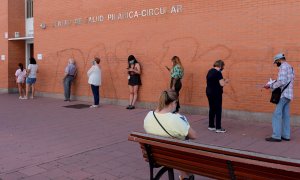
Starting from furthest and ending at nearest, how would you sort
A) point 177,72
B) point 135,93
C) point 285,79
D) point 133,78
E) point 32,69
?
1. point 32,69
2. point 135,93
3. point 133,78
4. point 177,72
5. point 285,79

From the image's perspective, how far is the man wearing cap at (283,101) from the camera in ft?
24.3

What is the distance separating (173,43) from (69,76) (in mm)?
4876

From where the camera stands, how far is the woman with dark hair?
11914 millimetres

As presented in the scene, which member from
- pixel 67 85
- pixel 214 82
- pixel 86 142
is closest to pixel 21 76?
pixel 67 85

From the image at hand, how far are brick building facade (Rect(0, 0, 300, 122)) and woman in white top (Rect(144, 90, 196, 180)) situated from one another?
5.43 meters

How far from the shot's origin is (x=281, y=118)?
7539 mm

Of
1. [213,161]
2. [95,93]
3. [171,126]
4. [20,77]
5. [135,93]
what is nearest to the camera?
[213,161]

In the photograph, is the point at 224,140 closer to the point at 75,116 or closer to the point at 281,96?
the point at 281,96

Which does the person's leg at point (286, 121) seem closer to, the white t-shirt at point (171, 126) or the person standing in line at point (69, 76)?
the white t-shirt at point (171, 126)

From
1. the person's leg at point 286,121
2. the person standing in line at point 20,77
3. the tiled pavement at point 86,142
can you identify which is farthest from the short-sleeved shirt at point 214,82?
the person standing in line at point 20,77

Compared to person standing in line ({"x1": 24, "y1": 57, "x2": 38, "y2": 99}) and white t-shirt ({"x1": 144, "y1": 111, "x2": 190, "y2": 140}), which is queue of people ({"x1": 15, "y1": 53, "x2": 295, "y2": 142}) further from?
person standing in line ({"x1": 24, "y1": 57, "x2": 38, "y2": 99})

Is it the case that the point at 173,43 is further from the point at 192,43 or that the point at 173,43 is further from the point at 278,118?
the point at 278,118

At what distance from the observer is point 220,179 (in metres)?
3.89

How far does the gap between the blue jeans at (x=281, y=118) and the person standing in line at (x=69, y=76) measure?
8639mm
